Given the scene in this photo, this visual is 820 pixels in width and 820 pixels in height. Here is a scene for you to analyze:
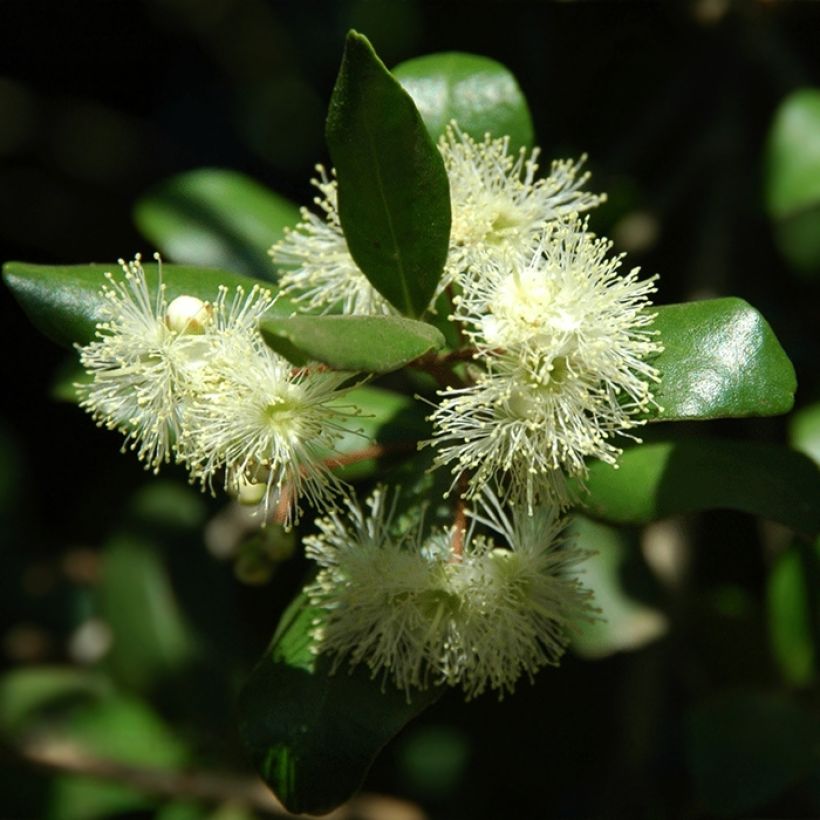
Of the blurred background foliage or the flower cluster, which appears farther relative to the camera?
the blurred background foliage

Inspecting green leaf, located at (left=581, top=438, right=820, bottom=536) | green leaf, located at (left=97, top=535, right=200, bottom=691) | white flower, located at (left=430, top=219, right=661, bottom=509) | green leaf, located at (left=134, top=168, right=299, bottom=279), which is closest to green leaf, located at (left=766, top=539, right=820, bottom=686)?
green leaf, located at (left=581, top=438, right=820, bottom=536)

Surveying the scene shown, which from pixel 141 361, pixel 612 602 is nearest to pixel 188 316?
pixel 141 361

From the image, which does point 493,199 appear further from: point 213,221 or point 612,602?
point 612,602

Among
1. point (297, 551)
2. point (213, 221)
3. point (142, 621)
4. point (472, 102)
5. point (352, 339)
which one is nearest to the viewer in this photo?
point (352, 339)

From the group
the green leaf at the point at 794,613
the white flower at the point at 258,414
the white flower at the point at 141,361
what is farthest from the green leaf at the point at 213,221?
the green leaf at the point at 794,613

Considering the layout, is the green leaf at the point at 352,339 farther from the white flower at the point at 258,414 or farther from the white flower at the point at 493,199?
the white flower at the point at 493,199

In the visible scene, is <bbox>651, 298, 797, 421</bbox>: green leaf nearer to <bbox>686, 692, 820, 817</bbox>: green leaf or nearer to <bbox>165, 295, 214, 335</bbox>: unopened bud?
<bbox>165, 295, 214, 335</bbox>: unopened bud
